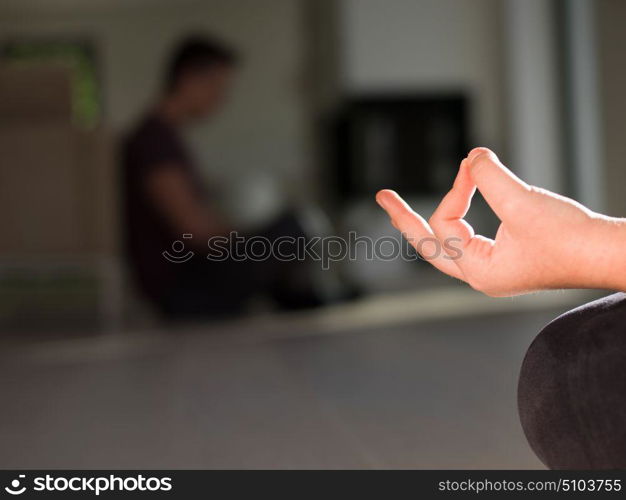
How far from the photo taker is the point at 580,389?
50 cm

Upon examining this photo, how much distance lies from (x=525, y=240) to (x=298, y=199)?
656 cm

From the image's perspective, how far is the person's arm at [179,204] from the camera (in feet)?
9.12

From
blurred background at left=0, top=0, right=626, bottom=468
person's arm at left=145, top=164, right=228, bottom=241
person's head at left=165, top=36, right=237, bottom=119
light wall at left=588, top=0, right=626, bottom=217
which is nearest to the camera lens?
blurred background at left=0, top=0, right=626, bottom=468

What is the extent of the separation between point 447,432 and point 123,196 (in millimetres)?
2493

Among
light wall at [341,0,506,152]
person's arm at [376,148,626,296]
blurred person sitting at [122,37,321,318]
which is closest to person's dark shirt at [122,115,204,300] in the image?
blurred person sitting at [122,37,321,318]

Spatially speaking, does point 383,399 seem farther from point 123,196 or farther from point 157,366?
point 123,196

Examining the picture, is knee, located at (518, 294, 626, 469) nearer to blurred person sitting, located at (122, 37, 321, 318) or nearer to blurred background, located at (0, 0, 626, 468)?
blurred background, located at (0, 0, 626, 468)

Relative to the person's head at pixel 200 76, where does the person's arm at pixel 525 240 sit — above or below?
below

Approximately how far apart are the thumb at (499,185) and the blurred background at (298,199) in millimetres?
389

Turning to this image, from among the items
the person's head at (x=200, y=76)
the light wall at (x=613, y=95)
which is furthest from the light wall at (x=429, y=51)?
the person's head at (x=200, y=76)

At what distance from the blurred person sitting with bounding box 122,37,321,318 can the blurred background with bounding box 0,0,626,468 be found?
0.12m

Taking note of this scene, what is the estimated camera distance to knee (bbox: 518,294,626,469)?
0.48 meters

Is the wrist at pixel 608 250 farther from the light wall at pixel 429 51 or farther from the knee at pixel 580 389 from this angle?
the light wall at pixel 429 51
